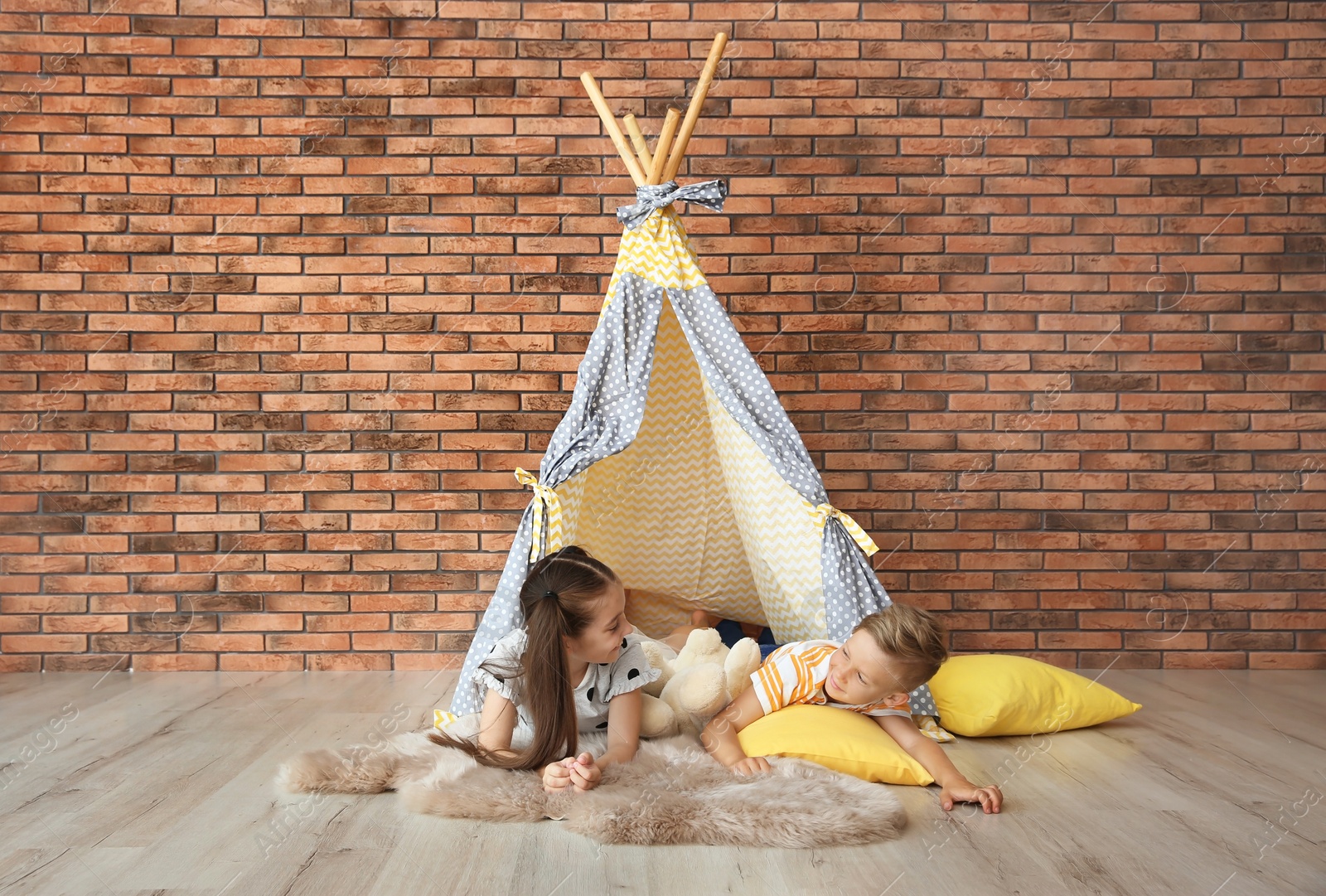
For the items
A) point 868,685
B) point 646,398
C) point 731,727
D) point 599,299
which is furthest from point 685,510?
point 868,685

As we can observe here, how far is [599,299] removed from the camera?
3328 millimetres

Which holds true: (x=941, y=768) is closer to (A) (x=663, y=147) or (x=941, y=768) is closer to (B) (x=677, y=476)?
(B) (x=677, y=476)

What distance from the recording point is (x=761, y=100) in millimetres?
3330

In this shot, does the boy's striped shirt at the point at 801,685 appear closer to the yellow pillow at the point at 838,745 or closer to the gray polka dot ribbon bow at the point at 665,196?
the yellow pillow at the point at 838,745

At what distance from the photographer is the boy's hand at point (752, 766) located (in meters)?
2.01

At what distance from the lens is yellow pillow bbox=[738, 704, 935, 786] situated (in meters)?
2.06

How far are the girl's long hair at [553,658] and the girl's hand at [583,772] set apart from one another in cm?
10

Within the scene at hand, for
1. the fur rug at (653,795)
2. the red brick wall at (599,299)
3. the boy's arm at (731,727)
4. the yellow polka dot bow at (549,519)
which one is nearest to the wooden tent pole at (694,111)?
the red brick wall at (599,299)

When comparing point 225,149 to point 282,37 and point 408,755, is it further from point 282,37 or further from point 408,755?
point 408,755

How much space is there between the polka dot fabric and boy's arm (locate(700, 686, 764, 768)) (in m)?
0.33

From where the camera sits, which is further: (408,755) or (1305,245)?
(1305,245)

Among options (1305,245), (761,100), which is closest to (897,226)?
(761,100)

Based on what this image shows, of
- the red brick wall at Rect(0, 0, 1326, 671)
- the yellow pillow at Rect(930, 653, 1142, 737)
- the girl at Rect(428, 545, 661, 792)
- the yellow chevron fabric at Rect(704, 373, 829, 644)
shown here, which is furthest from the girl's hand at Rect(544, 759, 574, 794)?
the red brick wall at Rect(0, 0, 1326, 671)

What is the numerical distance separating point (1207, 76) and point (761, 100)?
1679mm
